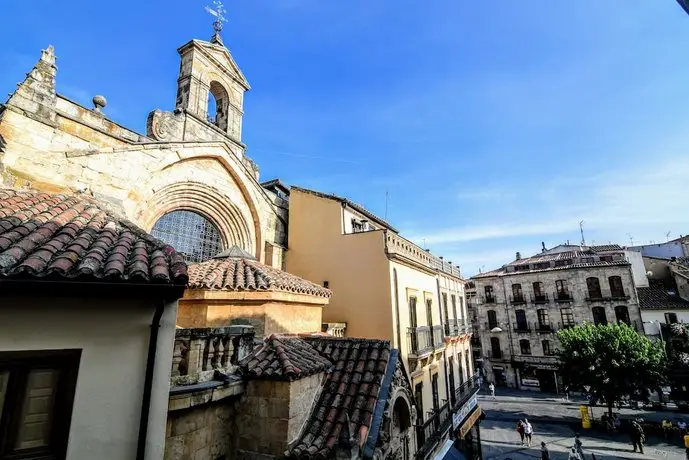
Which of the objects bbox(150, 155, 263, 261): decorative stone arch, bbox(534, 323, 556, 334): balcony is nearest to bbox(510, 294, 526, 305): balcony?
bbox(534, 323, 556, 334): balcony

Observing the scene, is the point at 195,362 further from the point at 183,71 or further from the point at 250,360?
the point at 183,71

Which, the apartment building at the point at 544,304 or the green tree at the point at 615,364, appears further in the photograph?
the apartment building at the point at 544,304

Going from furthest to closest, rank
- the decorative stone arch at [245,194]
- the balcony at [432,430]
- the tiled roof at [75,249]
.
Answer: the decorative stone arch at [245,194], the balcony at [432,430], the tiled roof at [75,249]

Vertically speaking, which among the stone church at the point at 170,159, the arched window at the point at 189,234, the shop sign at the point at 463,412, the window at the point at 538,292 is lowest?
the shop sign at the point at 463,412

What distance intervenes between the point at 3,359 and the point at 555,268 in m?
38.8

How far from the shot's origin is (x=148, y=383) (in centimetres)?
367

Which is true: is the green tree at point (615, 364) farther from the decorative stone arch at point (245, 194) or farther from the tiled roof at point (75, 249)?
the tiled roof at point (75, 249)

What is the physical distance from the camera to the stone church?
7754 millimetres

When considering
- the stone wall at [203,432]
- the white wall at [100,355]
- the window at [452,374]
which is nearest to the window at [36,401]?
the white wall at [100,355]

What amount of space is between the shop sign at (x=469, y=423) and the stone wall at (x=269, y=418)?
14.2 m

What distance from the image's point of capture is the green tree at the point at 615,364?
66.8 feet

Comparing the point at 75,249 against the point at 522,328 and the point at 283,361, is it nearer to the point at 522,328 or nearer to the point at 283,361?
the point at 283,361

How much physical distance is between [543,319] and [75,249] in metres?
38.6

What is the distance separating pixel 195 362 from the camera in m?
4.89
